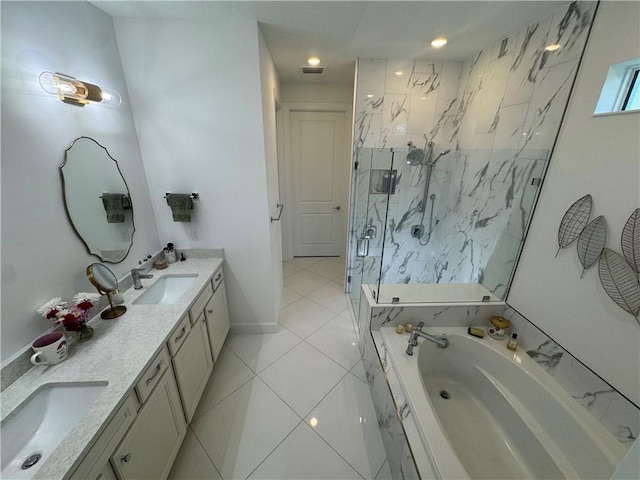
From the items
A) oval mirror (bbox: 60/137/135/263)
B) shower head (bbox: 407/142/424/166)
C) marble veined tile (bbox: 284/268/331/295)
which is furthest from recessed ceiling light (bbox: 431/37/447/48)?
marble veined tile (bbox: 284/268/331/295)

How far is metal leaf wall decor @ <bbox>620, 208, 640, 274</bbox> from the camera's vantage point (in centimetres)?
103

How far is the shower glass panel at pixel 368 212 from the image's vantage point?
254cm

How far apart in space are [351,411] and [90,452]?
1.45m

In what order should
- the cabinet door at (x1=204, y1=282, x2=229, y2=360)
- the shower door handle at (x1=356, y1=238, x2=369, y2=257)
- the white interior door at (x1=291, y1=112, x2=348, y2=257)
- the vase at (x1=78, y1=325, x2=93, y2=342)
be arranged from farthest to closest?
the white interior door at (x1=291, y1=112, x2=348, y2=257), the shower door handle at (x1=356, y1=238, x2=369, y2=257), the cabinet door at (x1=204, y1=282, x2=229, y2=360), the vase at (x1=78, y1=325, x2=93, y2=342)

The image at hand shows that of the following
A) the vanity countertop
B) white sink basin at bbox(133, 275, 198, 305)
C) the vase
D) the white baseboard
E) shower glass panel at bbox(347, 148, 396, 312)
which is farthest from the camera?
shower glass panel at bbox(347, 148, 396, 312)

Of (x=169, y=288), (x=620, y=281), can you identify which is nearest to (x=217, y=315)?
(x=169, y=288)

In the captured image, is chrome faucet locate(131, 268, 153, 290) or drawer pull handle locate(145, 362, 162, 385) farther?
chrome faucet locate(131, 268, 153, 290)

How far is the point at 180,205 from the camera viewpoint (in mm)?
1906

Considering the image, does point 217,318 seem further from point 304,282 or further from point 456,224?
point 456,224

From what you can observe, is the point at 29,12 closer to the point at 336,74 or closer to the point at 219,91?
the point at 219,91

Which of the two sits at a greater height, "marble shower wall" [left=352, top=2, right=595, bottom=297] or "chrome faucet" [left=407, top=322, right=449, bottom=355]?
"marble shower wall" [left=352, top=2, right=595, bottom=297]

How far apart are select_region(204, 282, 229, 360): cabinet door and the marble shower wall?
4.71ft

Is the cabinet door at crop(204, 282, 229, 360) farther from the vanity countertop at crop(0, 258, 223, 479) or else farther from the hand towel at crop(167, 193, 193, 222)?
the hand towel at crop(167, 193, 193, 222)

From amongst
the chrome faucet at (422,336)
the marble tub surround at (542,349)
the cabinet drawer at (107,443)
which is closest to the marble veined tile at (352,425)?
the marble tub surround at (542,349)
